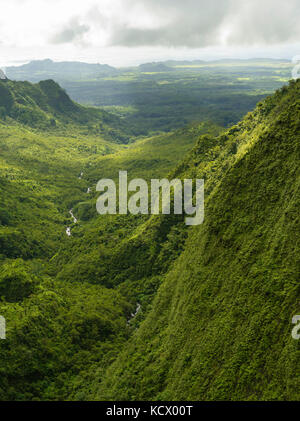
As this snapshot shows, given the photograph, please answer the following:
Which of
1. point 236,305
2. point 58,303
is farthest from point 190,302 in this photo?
point 58,303

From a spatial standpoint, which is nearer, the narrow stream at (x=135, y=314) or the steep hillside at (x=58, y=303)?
the steep hillside at (x=58, y=303)

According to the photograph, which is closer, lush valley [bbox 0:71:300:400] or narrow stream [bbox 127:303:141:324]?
lush valley [bbox 0:71:300:400]

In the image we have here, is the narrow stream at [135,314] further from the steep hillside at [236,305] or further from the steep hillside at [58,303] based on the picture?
Answer: the steep hillside at [236,305]

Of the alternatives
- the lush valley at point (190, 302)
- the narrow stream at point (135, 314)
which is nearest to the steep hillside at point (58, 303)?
the lush valley at point (190, 302)

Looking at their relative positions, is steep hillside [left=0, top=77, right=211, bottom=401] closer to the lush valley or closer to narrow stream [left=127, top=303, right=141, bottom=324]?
the lush valley

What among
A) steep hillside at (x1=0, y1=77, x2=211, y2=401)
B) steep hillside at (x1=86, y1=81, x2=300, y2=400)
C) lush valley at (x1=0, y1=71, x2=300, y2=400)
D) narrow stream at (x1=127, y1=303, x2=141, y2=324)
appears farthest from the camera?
narrow stream at (x1=127, y1=303, x2=141, y2=324)

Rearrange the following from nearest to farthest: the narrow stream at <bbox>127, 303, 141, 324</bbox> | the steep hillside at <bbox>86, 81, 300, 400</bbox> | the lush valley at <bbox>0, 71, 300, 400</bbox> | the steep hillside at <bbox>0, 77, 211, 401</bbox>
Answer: the steep hillside at <bbox>86, 81, 300, 400</bbox>
the lush valley at <bbox>0, 71, 300, 400</bbox>
the steep hillside at <bbox>0, 77, 211, 401</bbox>
the narrow stream at <bbox>127, 303, 141, 324</bbox>

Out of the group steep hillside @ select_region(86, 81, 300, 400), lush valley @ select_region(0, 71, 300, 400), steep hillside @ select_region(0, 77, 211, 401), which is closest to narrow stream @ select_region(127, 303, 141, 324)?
lush valley @ select_region(0, 71, 300, 400)

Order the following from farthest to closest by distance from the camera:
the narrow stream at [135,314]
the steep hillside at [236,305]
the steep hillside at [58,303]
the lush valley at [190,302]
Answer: the narrow stream at [135,314] → the steep hillside at [58,303] → the lush valley at [190,302] → the steep hillside at [236,305]

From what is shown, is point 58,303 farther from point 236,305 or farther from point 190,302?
point 236,305

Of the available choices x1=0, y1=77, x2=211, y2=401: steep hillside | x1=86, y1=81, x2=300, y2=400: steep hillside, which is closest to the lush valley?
x1=86, y1=81, x2=300, y2=400: steep hillside
